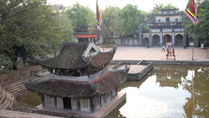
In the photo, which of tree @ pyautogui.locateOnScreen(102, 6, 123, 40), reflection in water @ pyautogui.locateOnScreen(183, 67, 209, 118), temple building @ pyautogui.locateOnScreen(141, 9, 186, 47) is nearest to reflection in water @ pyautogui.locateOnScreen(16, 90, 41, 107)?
reflection in water @ pyautogui.locateOnScreen(183, 67, 209, 118)

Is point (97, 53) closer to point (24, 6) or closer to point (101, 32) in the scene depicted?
point (24, 6)

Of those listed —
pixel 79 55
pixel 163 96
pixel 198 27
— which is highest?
pixel 198 27

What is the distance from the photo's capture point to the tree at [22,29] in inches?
811

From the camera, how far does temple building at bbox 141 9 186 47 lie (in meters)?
50.9

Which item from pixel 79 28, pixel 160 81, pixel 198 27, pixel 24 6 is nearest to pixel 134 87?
pixel 160 81

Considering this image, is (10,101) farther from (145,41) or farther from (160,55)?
(145,41)

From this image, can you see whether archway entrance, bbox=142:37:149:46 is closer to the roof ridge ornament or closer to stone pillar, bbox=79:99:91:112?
the roof ridge ornament

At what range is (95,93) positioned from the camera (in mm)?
14539

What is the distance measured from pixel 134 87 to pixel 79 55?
1032 cm

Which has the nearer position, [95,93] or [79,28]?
[95,93]

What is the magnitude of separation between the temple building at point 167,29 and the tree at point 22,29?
3373 cm

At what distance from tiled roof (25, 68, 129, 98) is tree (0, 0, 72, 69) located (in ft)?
19.1

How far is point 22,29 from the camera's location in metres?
22.7

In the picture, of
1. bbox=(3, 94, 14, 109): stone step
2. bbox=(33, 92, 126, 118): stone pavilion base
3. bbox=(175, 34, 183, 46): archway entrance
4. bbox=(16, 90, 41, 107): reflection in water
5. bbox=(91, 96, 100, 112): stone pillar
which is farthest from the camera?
bbox=(175, 34, 183, 46): archway entrance
